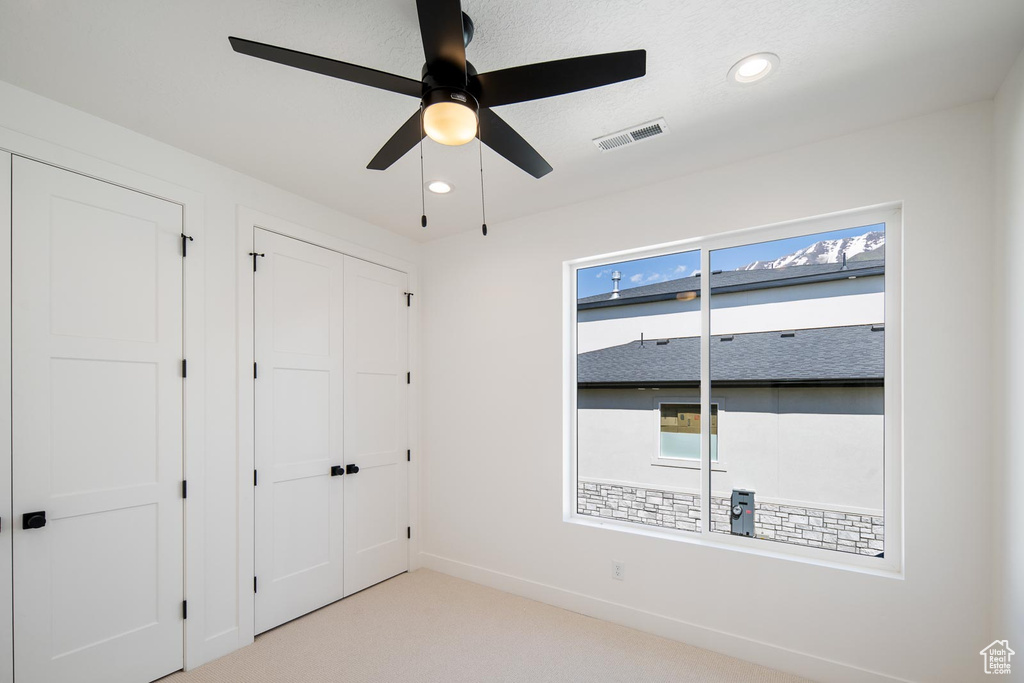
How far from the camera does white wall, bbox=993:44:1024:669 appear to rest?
5.92ft

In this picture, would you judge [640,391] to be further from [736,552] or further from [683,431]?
[736,552]

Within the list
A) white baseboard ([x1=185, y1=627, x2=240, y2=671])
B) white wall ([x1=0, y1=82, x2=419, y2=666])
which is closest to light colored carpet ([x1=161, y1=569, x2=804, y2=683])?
white baseboard ([x1=185, y1=627, x2=240, y2=671])

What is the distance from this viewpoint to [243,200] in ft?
9.37

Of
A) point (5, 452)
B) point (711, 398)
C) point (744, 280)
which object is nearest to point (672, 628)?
point (711, 398)

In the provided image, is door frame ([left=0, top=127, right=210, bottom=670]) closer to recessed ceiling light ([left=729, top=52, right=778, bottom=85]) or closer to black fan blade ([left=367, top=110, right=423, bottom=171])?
black fan blade ([left=367, top=110, right=423, bottom=171])

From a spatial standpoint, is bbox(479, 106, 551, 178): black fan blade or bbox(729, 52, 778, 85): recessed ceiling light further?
bbox(729, 52, 778, 85): recessed ceiling light

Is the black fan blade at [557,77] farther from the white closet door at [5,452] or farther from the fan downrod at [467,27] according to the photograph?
the white closet door at [5,452]

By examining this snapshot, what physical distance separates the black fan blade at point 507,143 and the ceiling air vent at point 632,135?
56 cm

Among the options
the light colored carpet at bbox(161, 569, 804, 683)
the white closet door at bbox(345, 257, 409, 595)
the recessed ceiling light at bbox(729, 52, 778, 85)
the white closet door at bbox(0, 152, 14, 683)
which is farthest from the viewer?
the white closet door at bbox(345, 257, 409, 595)

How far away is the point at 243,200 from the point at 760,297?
10.0ft

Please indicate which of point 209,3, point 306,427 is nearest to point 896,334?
point 209,3

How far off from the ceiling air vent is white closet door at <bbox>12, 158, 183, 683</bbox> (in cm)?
227

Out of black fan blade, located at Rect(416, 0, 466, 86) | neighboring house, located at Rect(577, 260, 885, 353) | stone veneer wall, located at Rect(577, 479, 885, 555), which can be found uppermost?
black fan blade, located at Rect(416, 0, 466, 86)

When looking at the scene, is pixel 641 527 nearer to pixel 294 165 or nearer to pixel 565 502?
pixel 565 502
